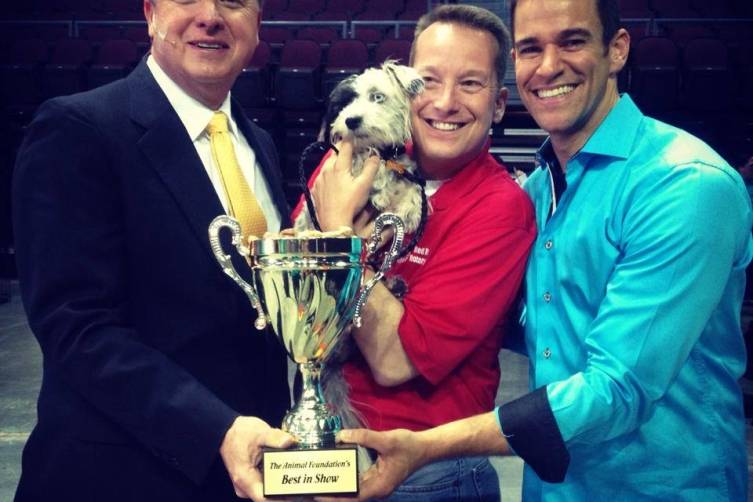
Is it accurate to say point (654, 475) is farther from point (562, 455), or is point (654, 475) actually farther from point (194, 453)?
point (194, 453)

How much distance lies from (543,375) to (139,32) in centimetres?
1045

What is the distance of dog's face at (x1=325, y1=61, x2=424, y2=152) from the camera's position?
1.87 m

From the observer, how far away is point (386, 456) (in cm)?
131

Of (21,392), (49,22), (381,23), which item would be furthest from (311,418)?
(49,22)

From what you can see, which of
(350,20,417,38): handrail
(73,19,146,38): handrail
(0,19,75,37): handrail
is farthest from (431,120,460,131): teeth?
(0,19,75,37): handrail

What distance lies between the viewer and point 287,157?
8.93 m

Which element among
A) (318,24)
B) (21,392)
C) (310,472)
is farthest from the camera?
(318,24)

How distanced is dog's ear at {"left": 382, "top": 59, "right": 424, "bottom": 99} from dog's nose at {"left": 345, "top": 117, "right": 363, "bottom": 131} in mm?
127

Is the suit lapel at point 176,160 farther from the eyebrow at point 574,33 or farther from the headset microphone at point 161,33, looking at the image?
the eyebrow at point 574,33

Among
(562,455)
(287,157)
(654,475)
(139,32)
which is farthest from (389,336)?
(139,32)

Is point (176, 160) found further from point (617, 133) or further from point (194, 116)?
point (617, 133)

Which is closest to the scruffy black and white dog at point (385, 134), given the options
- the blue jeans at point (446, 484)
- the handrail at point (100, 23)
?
the blue jeans at point (446, 484)

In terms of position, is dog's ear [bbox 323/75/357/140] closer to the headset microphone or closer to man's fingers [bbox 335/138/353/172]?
man's fingers [bbox 335/138/353/172]

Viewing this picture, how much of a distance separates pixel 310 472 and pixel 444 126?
78cm
